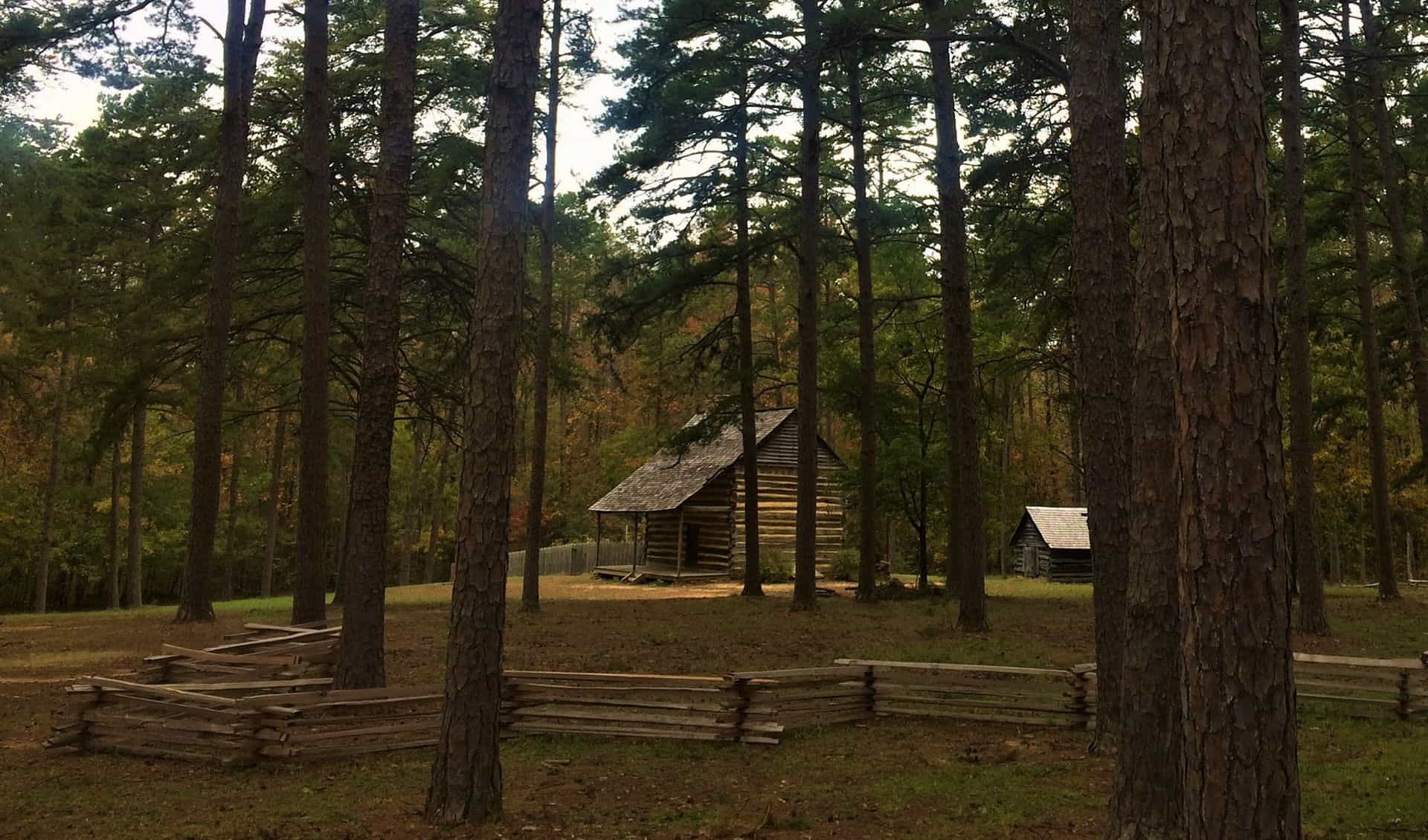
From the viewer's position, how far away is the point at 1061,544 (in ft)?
129

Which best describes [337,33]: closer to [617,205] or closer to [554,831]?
[617,205]

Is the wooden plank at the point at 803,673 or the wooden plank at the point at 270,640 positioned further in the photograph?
the wooden plank at the point at 270,640

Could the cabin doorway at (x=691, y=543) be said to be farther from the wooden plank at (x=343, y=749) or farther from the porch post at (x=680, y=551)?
the wooden plank at (x=343, y=749)

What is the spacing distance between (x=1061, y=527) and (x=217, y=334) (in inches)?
1329

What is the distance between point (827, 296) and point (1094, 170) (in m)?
32.6

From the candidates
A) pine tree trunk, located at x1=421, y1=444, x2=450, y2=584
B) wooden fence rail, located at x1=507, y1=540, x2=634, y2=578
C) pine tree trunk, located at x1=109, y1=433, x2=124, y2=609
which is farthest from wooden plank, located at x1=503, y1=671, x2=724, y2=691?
pine tree trunk, located at x1=421, y1=444, x2=450, y2=584

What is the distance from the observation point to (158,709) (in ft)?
29.6

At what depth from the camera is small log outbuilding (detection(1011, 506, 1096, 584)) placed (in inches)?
1551

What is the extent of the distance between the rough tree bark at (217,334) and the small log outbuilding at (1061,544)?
1264 inches

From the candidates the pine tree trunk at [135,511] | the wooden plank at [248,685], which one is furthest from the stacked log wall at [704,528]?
the wooden plank at [248,685]

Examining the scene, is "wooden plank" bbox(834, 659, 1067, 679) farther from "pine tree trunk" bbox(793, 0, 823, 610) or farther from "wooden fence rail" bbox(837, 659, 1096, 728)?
"pine tree trunk" bbox(793, 0, 823, 610)

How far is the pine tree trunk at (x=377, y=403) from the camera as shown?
9.75m

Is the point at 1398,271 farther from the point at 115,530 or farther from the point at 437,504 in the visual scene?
the point at 437,504

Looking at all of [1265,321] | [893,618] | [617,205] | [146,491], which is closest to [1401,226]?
[893,618]
